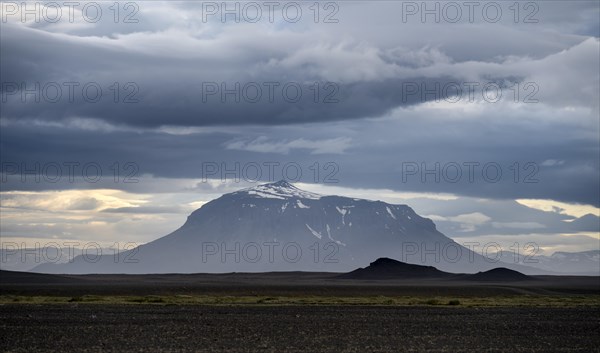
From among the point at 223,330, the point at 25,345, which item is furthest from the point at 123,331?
the point at 25,345

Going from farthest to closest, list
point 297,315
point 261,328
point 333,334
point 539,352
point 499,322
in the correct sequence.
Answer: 1. point 297,315
2. point 499,322
3. point 261,328
4. point 333,334
5. point 539,352

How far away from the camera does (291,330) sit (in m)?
48.1

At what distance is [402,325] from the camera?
52844 millimetres

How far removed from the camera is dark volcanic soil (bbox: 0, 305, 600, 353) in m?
39.6

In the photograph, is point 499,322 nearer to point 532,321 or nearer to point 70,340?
point 532,321

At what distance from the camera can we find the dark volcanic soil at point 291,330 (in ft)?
130

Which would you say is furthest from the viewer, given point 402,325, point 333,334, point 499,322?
point 499,322

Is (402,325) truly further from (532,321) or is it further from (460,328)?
(532,321)

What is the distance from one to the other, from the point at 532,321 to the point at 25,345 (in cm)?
3195

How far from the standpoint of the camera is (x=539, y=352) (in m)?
38.3

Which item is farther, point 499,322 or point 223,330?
point 499,322

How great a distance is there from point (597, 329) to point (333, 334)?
15.5 m

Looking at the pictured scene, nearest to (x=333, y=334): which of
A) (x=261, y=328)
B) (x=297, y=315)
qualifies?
(x=261, y=328)

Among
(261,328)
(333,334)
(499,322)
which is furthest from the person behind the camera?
(499,322)
